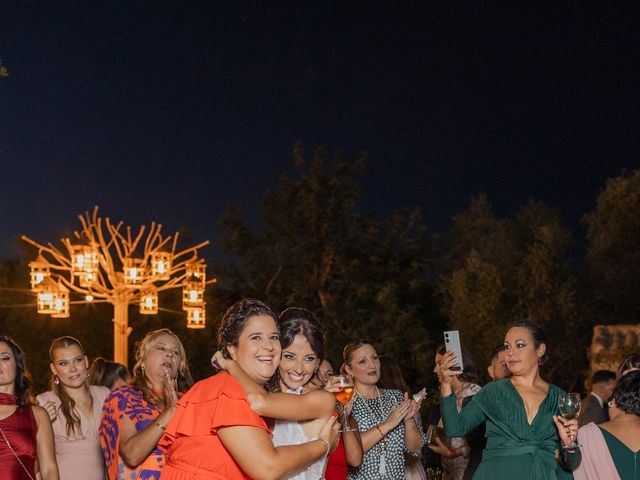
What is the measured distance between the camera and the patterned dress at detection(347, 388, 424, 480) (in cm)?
503

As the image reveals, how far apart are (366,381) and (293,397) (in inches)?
103

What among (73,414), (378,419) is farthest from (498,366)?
(73,414)

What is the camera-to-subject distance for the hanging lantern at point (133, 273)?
1413cm

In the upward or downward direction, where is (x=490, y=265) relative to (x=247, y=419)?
upward

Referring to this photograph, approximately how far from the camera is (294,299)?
67.5 feet

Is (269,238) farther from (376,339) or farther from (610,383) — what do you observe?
(610,383)

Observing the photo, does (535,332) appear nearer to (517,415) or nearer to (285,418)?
(517,415)

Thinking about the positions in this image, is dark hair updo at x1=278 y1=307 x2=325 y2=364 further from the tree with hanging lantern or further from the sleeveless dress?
the tree with hanging lantern

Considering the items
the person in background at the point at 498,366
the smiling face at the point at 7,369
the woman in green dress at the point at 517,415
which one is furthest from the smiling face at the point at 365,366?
the smiling face at the point at 7,369

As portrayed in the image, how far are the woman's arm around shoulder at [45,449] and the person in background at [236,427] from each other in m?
1.73

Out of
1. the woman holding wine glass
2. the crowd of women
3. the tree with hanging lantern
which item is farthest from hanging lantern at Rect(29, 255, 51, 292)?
the woman holding wine glass

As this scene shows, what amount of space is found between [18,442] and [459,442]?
364cm

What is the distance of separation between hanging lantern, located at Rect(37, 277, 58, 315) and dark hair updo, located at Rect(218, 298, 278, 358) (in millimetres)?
→ 12116

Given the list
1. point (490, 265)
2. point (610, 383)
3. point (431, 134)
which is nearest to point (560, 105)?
point (431, 134)
